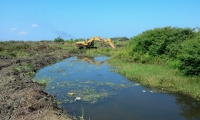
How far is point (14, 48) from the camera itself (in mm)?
32062

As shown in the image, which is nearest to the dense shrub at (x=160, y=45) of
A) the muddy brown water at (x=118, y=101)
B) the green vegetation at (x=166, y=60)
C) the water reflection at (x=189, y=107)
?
the green vegetation at (x=166, y=60)

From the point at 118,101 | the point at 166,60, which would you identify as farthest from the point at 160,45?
the point at 118,101

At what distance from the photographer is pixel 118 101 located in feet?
32.2

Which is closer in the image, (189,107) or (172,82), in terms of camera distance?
(189,107)

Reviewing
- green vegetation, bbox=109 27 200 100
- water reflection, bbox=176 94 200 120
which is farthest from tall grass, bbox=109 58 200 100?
water reflection, bbox=176 94 200 120

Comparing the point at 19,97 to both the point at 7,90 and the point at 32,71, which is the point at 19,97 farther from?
the point at 32,71

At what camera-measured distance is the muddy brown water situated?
8.20m

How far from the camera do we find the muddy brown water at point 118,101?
8.20m

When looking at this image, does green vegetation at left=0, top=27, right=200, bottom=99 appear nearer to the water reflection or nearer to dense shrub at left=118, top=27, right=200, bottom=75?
dense shrub at left=118, top=27, right=200, bottom=75

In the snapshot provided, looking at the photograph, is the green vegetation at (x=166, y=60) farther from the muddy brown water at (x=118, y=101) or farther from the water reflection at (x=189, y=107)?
the muddy brown water at (x=118, y=101)

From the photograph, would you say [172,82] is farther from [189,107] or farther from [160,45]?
[160,45]

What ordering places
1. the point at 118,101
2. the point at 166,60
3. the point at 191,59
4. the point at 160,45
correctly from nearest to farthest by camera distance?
the point at 118,101 < the point at 191,59 < the point at 166,60 < the point at 160,45

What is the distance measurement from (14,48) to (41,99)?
85.9ft

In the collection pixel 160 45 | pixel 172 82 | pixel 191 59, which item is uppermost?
pixel 160 45
